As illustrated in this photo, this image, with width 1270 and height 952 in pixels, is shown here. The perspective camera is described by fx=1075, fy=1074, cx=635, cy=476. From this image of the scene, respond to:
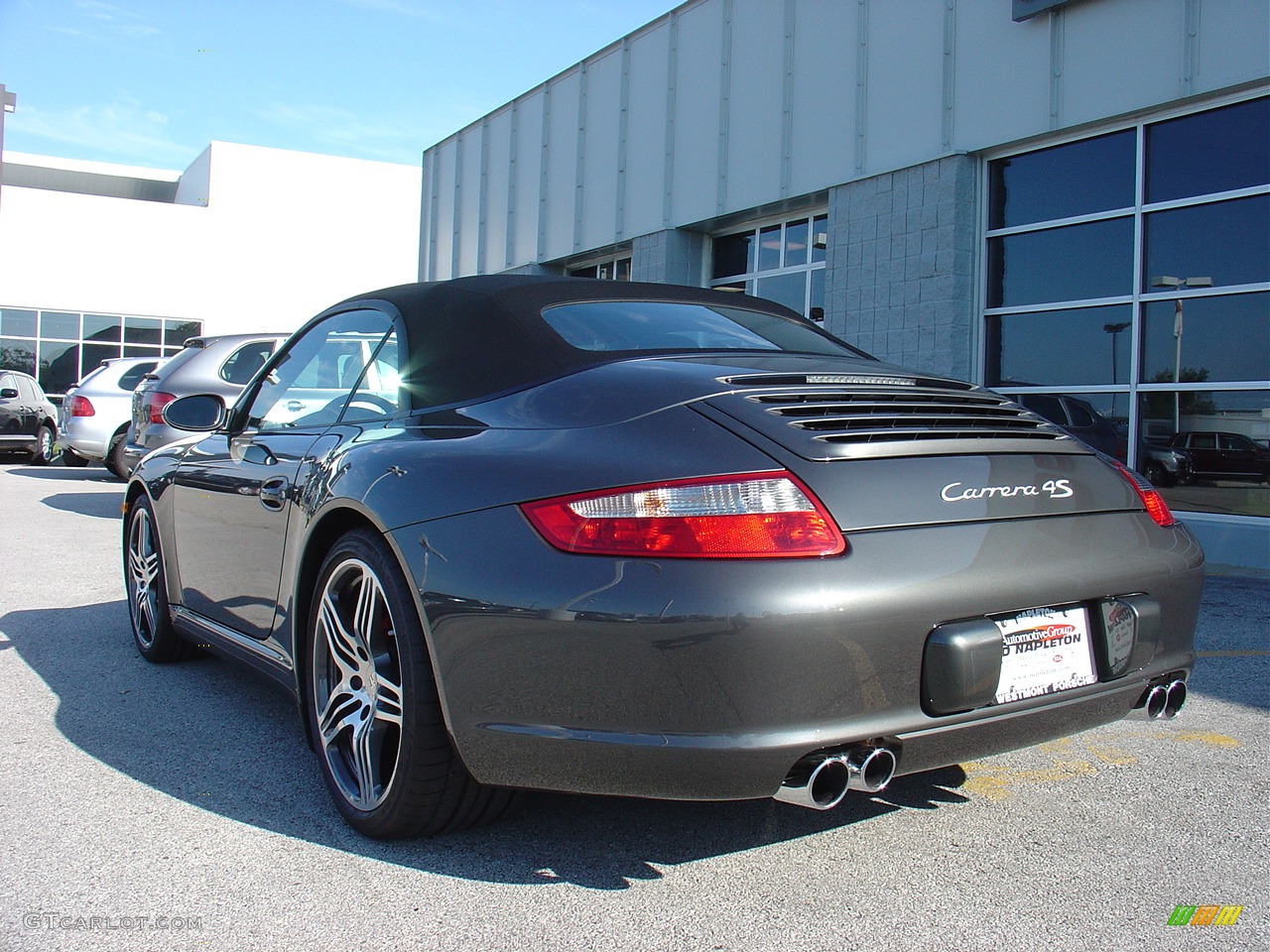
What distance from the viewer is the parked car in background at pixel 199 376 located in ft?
30.2

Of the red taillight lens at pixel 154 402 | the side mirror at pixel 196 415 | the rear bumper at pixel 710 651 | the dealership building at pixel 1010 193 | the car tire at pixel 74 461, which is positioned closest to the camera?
the rear bumper at pixel 710 651

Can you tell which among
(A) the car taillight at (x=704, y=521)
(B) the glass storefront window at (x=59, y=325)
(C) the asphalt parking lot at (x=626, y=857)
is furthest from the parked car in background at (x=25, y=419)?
(A) the car taillight at (x=704, y=521)

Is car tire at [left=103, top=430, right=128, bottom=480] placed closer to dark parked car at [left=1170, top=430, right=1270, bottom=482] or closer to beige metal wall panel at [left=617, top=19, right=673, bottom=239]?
beige metal wall panel at [left=617, top=19, right=673, bottom=239]

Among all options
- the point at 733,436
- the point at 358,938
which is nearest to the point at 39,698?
the point at 358,938

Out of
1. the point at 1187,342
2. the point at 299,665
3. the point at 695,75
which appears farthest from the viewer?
the point at 695,75

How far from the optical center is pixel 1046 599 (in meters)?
2.22

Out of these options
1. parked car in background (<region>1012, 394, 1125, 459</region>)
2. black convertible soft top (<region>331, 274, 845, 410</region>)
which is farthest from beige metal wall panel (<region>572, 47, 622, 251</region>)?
black convertible soft top (<region>331, 274, 845, 410</region>)

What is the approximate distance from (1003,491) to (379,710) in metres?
1.50

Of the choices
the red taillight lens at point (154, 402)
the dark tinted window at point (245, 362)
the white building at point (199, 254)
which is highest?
the white building at point (199, 254)

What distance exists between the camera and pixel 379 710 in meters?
2.53

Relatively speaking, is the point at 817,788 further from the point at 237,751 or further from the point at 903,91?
the point at 903,91

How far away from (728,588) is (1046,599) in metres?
0.73

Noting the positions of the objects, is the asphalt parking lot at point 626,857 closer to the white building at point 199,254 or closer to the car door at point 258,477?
the car door at point 258,477

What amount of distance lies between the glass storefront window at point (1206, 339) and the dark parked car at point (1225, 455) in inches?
17.9
